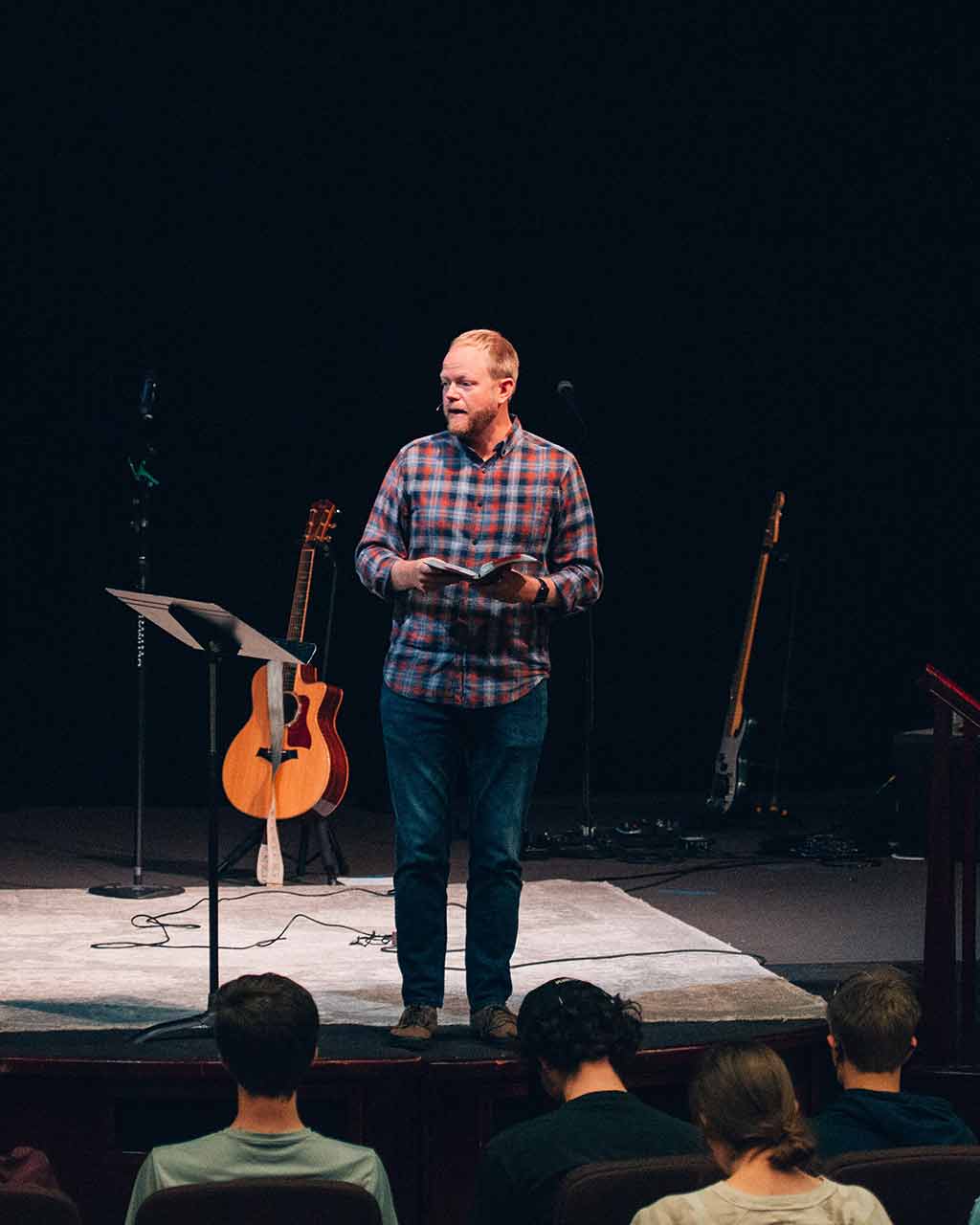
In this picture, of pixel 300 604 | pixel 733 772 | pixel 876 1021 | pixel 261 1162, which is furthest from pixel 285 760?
pixel 261 1162

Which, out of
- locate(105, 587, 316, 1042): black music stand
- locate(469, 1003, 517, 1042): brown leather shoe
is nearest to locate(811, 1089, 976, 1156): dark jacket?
locate(469, 1003, 517, 1042): brown leather shoe

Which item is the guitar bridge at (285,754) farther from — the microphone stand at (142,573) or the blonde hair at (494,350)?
the blonde hair at (494,350)

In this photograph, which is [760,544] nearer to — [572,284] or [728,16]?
[572,284]

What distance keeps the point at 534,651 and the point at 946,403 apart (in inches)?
218

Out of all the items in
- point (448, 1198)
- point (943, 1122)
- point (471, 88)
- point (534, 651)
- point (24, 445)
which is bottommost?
point (448, 1198)

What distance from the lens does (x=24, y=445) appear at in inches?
314

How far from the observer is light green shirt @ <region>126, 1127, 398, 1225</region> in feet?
7.56

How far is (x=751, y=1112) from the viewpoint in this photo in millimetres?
2078

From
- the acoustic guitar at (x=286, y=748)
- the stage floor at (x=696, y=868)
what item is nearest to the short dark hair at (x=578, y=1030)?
the stage floor at (x=696, y=868)

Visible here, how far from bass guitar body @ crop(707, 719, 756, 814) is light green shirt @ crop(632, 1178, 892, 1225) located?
19.0 ft

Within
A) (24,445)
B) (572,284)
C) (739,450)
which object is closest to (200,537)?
(24,445)

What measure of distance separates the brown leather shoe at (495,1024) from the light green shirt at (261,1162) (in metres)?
1.23

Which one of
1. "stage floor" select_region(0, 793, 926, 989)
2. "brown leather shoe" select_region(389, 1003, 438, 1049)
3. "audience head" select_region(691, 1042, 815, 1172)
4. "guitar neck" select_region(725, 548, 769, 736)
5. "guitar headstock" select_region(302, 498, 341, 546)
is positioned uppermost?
"guitar headstock" select_region(302, 498, 341, 546)

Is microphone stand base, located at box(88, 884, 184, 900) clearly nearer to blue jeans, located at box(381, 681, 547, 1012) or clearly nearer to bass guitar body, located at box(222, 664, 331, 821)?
bass guitar body, located at box(222, 664, 331, 821)
